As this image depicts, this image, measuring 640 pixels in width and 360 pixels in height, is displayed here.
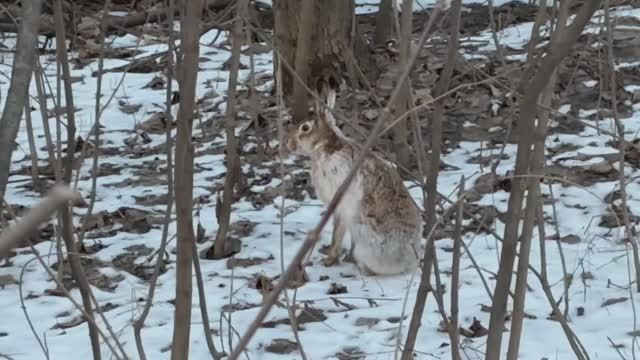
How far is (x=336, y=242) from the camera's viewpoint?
5.33 meters

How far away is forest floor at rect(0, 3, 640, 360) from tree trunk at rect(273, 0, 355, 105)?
0.32m

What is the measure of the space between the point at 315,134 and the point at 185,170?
3.05 metres

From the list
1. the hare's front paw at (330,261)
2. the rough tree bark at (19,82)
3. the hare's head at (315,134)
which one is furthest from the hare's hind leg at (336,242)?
the rough tree bark at (19,82)

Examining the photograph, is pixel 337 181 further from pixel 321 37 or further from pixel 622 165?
pixel 321 37

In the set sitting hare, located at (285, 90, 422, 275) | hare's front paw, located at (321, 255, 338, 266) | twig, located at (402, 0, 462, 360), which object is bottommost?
hare's front paw, located at (321, 255, 338, 266)

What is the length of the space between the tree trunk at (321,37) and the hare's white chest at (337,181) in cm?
261

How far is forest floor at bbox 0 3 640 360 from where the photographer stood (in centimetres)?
420

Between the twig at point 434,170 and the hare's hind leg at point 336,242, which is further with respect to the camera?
the hare's hind leg at point 336,242

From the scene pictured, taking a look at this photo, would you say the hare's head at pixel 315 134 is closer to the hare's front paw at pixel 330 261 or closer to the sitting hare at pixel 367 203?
the sitting hare at pixel 367 203

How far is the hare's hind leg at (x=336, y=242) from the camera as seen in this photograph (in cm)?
533

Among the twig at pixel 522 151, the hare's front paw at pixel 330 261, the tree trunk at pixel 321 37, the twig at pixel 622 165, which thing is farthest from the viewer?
the tree trunk at pixel 321 37

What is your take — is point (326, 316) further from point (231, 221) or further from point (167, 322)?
point (231, 221)

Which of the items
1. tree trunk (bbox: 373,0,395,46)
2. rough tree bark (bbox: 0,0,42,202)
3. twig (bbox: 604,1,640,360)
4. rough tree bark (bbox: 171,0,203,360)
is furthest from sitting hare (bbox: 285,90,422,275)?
tree trunk (bbox: 373,0,395,46)

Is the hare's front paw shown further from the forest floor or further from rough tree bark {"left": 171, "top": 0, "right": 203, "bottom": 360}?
rough tree bark {"left": 171, "top": 0, "right": 203, "bottom": 360}
